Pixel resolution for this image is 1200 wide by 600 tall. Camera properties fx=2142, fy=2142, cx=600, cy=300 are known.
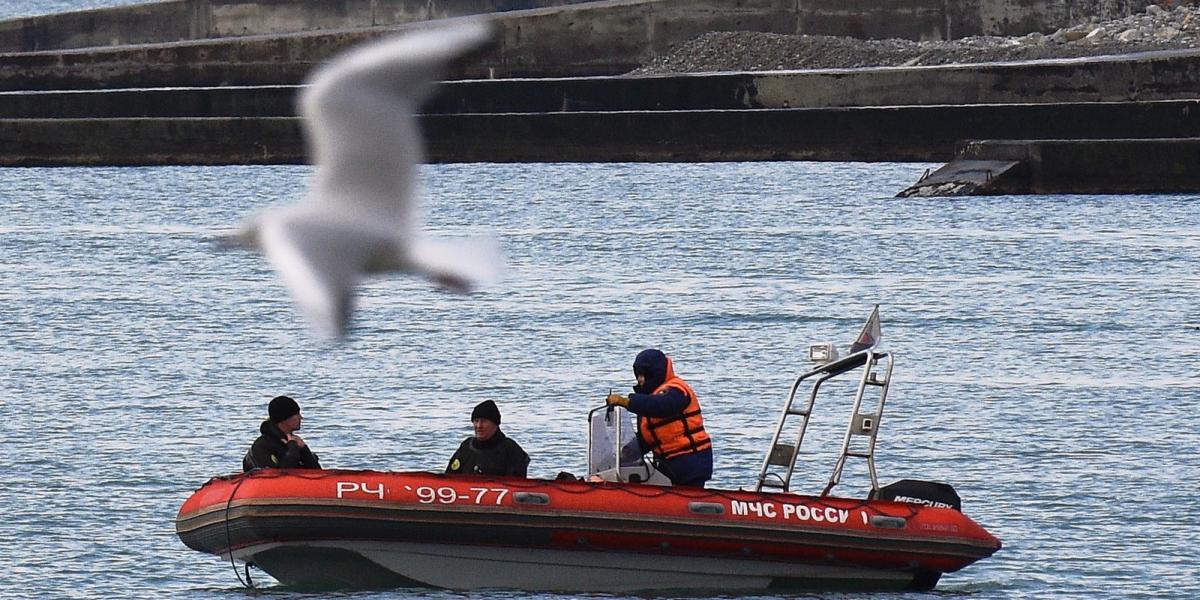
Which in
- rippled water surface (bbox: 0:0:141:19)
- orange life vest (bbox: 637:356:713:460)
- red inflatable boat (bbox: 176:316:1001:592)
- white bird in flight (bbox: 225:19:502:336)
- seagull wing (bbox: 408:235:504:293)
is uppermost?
white bird in flight (bbox: 225:19:502:336)

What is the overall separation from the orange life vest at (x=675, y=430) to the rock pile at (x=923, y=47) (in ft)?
110

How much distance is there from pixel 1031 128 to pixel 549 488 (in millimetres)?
27652

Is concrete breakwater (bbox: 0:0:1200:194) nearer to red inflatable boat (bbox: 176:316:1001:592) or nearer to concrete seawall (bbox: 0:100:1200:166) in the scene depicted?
concrete seawall (bbox: 0:100:1200:166)

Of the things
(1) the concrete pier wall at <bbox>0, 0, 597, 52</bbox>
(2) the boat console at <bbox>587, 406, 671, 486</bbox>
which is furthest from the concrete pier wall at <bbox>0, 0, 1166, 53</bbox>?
(2) the boat console at <bbox>587, 406, 671, 486</bbox>

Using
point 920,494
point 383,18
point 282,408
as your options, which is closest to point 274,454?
point 282,408

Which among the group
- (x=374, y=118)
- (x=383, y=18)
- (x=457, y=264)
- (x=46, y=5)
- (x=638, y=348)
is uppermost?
(x=374, y=118)

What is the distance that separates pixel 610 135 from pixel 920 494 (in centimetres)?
2878

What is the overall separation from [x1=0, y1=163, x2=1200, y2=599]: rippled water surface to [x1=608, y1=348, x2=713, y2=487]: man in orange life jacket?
7.13 ft

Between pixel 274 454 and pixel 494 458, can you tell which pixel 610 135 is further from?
pixel 494 458

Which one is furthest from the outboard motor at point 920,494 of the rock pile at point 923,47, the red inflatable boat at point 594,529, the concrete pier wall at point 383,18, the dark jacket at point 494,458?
the concrete pier wall at point 383,18

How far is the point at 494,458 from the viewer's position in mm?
11547

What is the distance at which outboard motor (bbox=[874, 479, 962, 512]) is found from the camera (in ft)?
39.6

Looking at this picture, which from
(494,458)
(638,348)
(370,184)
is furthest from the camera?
(638,348)

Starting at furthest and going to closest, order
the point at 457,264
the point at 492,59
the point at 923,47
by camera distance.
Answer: the point at 923,47, the point at 492,59, the point at 457,264
